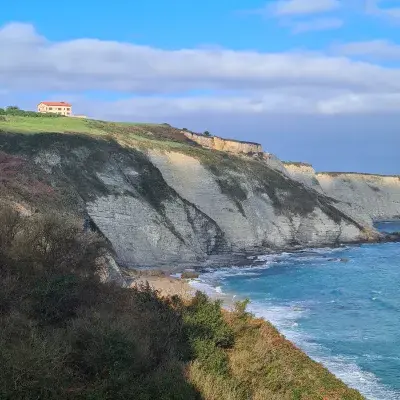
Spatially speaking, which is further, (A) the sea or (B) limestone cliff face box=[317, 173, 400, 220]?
(B) limestone cliff face box=[317, 173, 400, 220]

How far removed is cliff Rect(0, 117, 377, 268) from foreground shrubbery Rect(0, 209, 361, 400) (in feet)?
76.2

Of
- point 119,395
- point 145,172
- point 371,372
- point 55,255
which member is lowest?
point 371,372

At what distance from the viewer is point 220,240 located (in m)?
56.7

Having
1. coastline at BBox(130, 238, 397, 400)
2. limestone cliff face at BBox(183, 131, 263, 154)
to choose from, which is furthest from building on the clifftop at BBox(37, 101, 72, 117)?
coastline at BBox(130, 238, 397, 400)

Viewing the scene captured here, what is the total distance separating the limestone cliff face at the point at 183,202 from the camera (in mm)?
49250

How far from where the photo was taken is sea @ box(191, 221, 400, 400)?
24016mm

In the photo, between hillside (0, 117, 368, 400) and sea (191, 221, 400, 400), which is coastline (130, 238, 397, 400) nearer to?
sea (191, 221, 400, 400)

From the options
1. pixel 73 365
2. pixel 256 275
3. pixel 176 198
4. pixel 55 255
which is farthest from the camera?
pixel 176 198

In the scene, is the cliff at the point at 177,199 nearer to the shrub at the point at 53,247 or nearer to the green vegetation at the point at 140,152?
the green vegetation at the point at 140,152

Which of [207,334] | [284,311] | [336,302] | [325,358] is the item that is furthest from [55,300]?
[336,302]

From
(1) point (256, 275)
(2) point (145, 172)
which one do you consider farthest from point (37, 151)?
(1) point (256, 275)

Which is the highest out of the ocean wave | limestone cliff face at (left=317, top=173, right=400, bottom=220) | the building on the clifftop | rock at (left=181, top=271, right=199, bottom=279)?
the building on the clifftop

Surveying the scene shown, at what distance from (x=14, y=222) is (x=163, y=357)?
8089 millimetres

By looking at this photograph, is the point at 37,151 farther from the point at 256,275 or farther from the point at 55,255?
the point at 55,255
